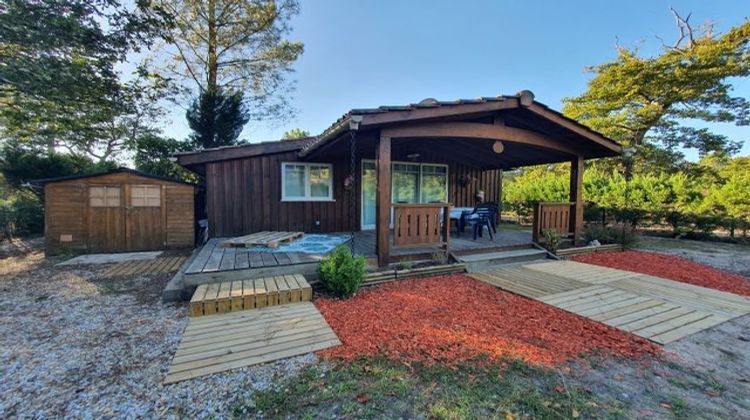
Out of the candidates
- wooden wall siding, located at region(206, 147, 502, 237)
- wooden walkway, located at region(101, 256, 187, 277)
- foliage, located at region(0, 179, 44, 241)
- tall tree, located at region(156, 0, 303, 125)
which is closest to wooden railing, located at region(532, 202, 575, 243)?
wooden wall siding, located at region(206, 147, 502, 237)

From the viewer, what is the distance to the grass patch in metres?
→ 1.74

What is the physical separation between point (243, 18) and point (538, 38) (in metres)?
11.8

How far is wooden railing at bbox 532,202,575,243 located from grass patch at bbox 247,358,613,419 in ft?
15.3

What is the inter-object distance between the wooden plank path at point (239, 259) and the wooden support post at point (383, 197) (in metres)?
0.97

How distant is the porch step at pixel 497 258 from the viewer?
510 cm

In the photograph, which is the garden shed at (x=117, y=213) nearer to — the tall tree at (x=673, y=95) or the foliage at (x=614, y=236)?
the foliage at (x=614, y=236)

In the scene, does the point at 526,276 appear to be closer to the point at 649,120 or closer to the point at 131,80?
the point at 131,80

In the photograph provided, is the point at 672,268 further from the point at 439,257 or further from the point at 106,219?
the point at 106,219

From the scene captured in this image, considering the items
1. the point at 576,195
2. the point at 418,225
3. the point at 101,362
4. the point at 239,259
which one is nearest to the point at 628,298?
the point at 418,225

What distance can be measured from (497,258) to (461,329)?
9.63ft

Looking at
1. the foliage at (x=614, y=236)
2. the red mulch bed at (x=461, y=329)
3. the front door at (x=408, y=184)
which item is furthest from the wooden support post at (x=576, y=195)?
the red mulch bed at (x=461, y=329)

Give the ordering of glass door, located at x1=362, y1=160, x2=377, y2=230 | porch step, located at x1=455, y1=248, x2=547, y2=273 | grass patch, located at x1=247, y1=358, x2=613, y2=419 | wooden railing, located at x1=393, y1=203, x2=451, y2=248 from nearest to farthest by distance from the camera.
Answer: grass patch, located at x1=247, y1=358, x2=613, y2=419 < wooden railing, located at x1=393, y1=203, x2=451, y2=248 < porch step, located at x1=455, y1=248, x2=547, y2=273 < glass door, located at x1=362, y1=160, x2=377, y2=230

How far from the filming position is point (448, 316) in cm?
315

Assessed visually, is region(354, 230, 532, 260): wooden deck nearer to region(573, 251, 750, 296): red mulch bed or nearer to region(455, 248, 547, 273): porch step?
region(455, 248, 547, 273): porch step
